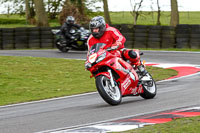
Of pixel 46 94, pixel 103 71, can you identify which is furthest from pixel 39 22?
pixel 103 71

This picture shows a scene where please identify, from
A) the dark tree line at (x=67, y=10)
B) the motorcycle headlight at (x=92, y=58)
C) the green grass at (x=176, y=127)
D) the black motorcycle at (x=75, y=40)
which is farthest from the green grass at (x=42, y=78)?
the dark tree line at (x=67, y=10)

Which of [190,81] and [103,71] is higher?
[103,71]

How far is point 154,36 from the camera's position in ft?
76.1

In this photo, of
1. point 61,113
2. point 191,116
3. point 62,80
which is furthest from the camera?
point 62,80

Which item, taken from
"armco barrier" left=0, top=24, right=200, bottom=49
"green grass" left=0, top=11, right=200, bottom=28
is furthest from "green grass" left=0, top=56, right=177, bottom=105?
"green grass" left=0, top=11, right=200, bottom=28

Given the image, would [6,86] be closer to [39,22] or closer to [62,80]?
[62,80]

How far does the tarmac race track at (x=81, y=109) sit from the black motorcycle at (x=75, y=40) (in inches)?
405

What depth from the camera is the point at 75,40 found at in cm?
2145

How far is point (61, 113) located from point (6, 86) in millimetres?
5257

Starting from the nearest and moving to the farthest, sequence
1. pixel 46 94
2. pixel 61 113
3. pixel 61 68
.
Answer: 1. pixel 61 113
2. pixel 46 94
3. pixel 61 68

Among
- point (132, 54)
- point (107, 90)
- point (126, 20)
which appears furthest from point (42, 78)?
point (126, 20)

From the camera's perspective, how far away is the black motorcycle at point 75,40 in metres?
21.2

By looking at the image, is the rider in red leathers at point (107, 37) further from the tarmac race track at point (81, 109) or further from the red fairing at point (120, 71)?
the tarmac race track at point (81, 109)

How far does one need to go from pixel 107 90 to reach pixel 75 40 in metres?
13.7
